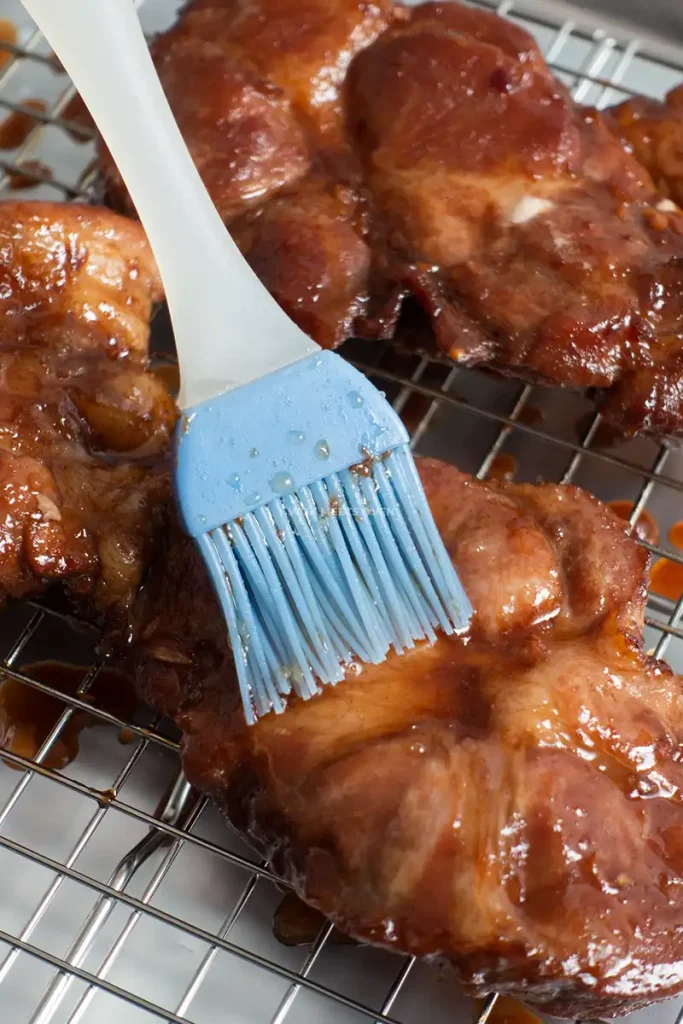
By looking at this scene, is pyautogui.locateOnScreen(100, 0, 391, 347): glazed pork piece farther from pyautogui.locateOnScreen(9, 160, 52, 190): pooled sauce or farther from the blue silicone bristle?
the blue silicone bristle

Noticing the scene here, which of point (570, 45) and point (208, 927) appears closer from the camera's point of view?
point (208, 927)

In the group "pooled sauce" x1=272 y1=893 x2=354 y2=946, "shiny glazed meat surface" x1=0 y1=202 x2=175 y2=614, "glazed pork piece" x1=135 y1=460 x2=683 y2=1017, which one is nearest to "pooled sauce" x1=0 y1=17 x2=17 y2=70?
"shiny glazed meat surface" x1=0 y1=202 x2=175 y2=614

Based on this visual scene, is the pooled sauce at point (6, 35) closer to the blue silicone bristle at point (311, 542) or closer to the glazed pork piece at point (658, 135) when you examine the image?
the glazed pork piece at point (658, 135)

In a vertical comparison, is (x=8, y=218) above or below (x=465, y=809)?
above

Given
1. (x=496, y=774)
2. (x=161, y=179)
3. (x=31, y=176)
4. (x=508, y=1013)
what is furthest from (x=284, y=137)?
(x=508, y=1013)

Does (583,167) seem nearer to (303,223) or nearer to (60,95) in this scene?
(303,223)

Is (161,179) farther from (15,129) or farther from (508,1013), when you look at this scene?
(508,1013)

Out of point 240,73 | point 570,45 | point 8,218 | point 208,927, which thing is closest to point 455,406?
point 240,73
